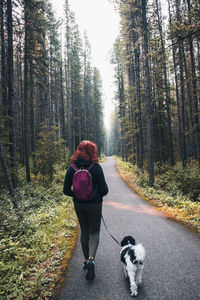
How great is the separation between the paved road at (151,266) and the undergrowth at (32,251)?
39cm

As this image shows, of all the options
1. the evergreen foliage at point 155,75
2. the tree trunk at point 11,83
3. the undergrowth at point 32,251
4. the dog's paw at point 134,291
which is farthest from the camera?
the evergreen foliage at point 155,75

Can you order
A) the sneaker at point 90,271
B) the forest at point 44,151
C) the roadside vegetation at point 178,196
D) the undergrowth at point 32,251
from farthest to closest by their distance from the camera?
the roadside vegetation at point 178,196
the forest at point 44,151
the sneaker at point 90,271
the undergrowth at point 32,251

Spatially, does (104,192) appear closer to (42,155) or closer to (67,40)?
(42,155)

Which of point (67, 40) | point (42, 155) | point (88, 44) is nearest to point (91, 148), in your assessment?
point (42, 155)

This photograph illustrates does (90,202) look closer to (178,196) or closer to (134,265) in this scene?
(134,265)

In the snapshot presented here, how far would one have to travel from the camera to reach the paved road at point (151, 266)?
9.09 feet

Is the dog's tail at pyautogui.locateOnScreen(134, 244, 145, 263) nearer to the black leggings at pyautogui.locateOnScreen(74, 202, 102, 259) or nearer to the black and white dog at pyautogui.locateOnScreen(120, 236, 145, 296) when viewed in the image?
the black and white dog at pyautogui.locateOnScreen(120, 236, 145, 296)

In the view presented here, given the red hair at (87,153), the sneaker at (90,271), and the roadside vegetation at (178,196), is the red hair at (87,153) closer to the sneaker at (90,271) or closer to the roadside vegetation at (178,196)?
the sneaker at (90,271)

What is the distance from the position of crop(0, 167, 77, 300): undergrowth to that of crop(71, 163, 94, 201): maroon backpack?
1625 mm

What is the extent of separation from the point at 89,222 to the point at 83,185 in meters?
0.79

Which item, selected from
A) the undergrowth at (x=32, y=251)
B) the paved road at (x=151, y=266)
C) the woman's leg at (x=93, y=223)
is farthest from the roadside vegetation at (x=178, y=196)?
the undergrowth at (x=32, y=251)

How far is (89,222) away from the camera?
3.21 metres

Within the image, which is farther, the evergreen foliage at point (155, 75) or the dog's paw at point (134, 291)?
the evergreen foliage at point (155, 75)

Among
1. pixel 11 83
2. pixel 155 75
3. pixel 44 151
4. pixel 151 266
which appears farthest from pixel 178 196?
pixel 155 75
